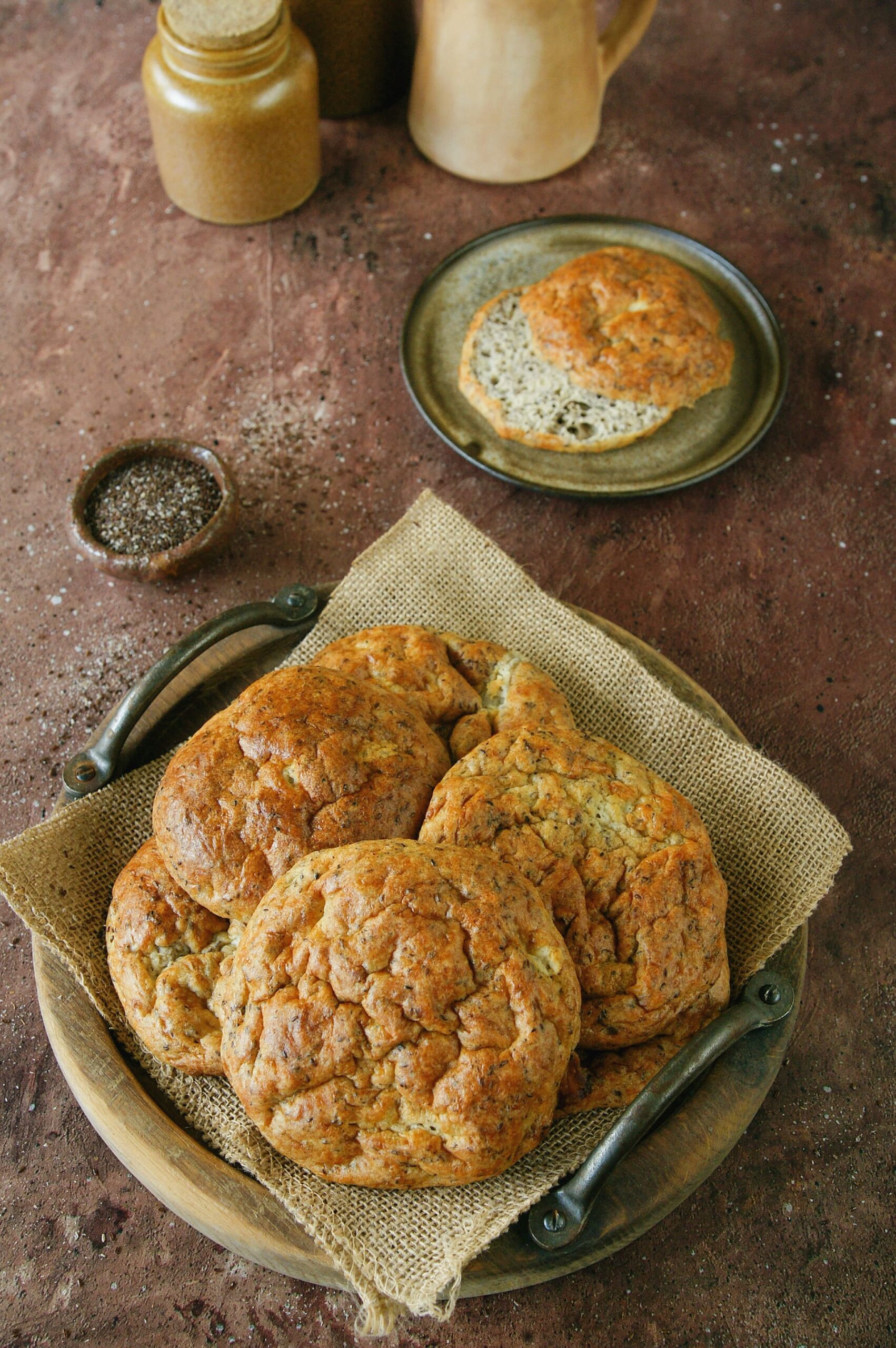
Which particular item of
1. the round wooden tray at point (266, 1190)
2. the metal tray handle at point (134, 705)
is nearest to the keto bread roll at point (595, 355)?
the metal tray handle at point (134, 705)

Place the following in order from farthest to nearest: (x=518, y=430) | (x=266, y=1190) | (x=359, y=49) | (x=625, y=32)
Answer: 1. (x=359, y=49)
2. (x=625, y=32)
3. (x=518, y=430)
4. (x=266, y=1190)

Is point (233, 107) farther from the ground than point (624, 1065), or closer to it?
farther from the ground

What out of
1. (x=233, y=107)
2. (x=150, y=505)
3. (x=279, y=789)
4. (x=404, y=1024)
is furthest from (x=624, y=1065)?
(x=233, y=107)

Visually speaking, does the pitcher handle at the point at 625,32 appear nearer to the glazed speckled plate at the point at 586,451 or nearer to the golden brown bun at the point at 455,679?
the glazed speckled plate at the point at 586,451

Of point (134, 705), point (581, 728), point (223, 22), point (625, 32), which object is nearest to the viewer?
point (134, 705)

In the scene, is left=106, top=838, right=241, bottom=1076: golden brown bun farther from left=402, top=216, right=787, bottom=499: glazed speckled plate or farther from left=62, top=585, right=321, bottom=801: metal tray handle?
left=402, top=216, right=787, bottom=499: glazed speckled plate

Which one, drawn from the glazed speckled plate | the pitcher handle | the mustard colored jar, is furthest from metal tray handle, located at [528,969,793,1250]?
the pitcher handle

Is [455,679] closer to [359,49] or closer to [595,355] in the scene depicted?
[595,355]

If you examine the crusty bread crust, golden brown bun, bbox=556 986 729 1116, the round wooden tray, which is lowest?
the round wooden tray
